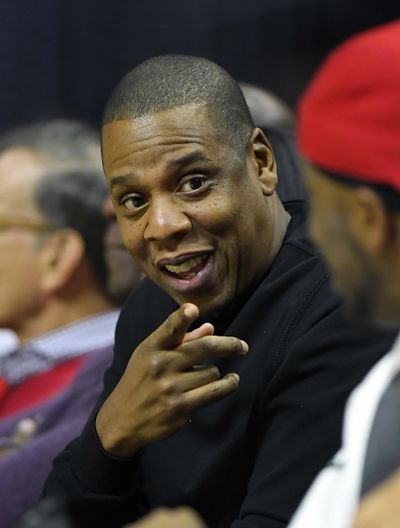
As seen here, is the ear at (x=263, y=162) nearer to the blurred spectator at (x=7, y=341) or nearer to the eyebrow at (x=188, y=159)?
the eyebrow at (x=188, y=159)

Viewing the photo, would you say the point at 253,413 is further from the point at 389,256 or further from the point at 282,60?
the point at 282,60

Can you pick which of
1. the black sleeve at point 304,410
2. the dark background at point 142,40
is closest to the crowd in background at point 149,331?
the black sleeve at point 304,410

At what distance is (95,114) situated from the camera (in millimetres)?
5191

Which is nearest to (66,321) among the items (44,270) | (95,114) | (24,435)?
(44,270)

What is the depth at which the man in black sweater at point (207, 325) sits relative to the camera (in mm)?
2135

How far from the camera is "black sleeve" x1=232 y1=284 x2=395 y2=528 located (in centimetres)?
205

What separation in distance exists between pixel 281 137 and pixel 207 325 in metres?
1.00

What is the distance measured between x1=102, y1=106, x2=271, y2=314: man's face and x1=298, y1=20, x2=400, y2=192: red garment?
1.71ft

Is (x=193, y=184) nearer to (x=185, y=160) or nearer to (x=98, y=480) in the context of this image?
(x=185, y=160)

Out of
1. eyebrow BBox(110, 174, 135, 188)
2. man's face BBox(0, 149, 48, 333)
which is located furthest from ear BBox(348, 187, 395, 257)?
man's face BBox(0, 149, 48, 333)

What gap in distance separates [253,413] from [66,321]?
1403 millimetres

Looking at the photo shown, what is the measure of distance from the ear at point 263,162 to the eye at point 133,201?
236 mm

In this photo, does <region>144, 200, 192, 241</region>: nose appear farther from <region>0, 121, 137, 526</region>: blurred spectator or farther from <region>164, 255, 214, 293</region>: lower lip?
<region>0, 121, 137, 526</region>: blurred spectator

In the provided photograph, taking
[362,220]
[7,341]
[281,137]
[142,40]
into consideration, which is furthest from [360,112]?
[142,40]
